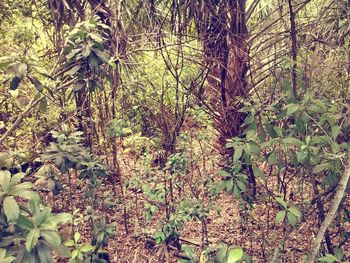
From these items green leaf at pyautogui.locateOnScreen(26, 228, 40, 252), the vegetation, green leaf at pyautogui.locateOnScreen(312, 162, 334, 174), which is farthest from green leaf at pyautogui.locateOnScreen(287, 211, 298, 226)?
green leaf at pyautogui.locateOnScreen(26, 228, 40, 252)

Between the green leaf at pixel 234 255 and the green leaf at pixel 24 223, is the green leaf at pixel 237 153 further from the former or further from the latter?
the green leaf at pixel 24 223

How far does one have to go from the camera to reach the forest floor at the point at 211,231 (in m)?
3.22

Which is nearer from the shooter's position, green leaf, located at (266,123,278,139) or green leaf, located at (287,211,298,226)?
green leaf, located at (287,211,298,226)

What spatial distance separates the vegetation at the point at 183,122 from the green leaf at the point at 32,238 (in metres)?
0.22

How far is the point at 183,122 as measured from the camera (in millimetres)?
3834

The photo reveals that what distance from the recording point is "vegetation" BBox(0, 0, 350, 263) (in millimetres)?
2625

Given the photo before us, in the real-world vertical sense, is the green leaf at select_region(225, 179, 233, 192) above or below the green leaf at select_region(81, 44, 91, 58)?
below

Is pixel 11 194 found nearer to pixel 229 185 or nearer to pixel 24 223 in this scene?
pixel 24 223

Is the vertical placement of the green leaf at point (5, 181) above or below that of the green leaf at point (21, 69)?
below

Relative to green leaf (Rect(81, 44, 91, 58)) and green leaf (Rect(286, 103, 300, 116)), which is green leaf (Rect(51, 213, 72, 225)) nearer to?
green leaf (Rect(81, 44, 91, 58))

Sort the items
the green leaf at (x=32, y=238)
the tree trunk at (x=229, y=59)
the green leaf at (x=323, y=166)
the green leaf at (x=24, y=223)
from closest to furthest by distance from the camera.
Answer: the green leaf at (x=32, y=238) < the green leaf at (x=24, y=223) < the green leaf at (x=323, y=166) < the tree trunk at (x=229, y=59)

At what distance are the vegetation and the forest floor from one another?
2 centimetres

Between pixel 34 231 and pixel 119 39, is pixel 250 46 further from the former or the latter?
pixel 34 231

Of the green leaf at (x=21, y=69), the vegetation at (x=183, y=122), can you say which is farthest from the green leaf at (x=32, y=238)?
the green leaf at (x=21, y=69)
